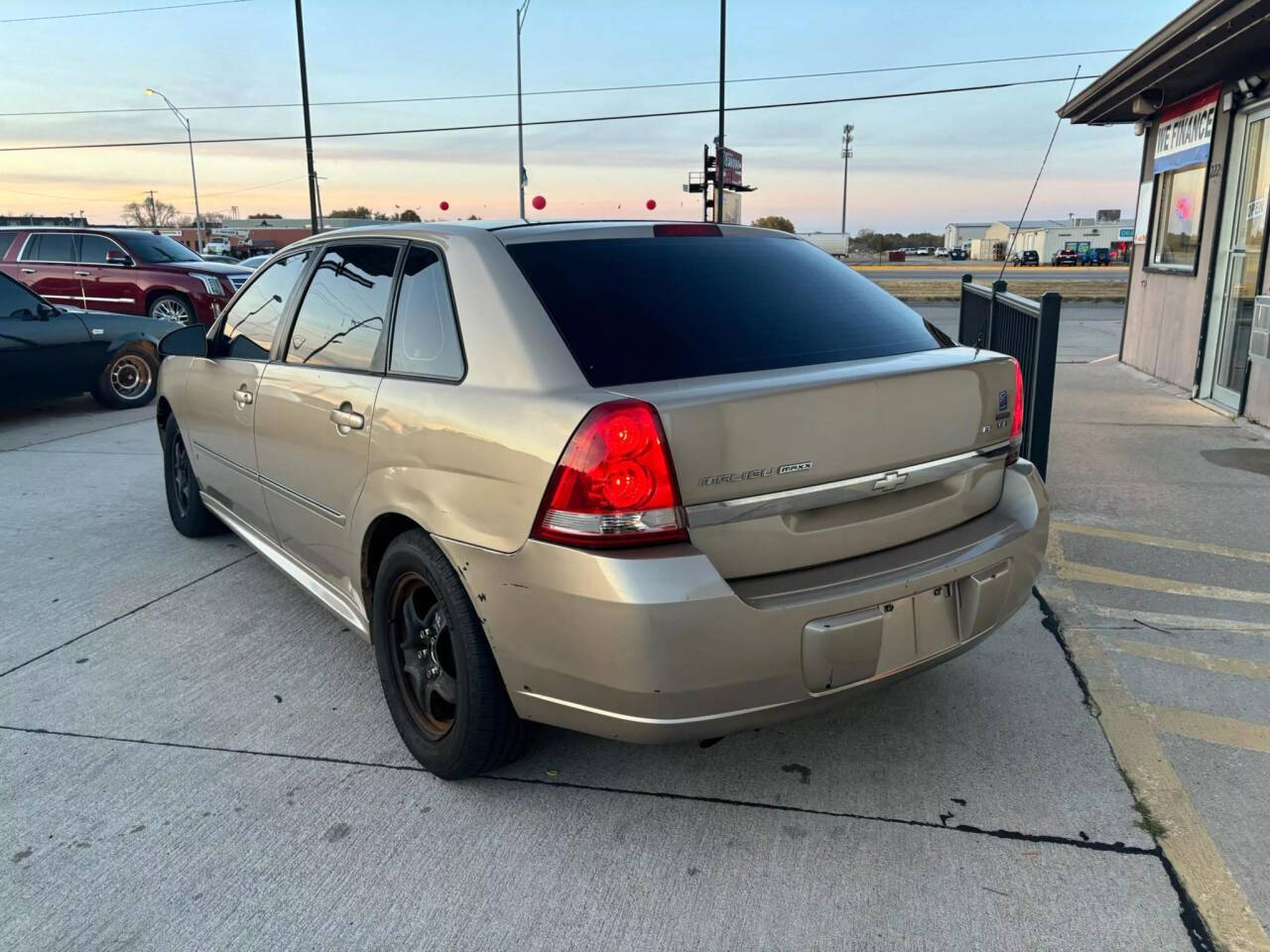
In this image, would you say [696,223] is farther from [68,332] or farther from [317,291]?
[68,332]

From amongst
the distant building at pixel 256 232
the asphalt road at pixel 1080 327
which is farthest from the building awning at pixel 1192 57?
the distant building at pixel 256 232

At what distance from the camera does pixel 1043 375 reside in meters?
5.22

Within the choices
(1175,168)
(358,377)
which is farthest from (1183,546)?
(1175,168)

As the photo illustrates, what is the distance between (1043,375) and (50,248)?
1457cm

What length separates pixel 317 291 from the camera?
3699mm

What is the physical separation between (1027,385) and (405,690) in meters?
4.12

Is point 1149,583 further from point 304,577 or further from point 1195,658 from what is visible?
point 304,577

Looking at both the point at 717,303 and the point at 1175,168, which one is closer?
the point at 717,303

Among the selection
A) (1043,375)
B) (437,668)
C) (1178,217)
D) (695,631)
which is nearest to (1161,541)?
(1043,375)

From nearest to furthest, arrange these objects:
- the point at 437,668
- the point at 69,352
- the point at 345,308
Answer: the point at 437,668, the point at 345,308, the point at 69,352

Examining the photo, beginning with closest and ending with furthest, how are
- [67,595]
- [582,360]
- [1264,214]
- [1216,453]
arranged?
[582,360], [67,595], [1216,453], [1264,214]

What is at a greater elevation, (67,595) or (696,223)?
(696,223)

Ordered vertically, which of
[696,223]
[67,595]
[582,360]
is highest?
[696,223]

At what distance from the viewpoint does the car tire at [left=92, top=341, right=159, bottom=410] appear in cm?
999
